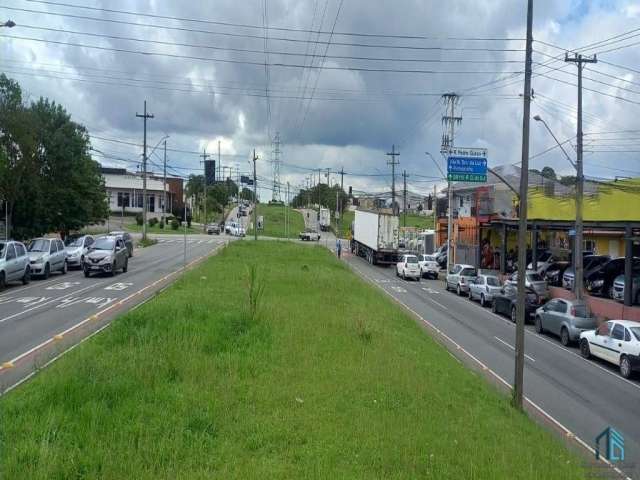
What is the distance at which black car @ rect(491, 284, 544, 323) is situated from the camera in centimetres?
3197

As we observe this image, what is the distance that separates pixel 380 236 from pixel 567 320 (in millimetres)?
33289

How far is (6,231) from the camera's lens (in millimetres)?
39844

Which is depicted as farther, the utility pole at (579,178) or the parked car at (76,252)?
the parked car at (76,252)

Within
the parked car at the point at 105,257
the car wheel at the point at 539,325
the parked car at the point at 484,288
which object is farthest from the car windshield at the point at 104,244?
the car wheel at the point at 539,325

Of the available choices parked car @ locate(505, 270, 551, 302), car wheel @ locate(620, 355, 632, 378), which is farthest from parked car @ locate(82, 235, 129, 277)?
car wheel @ locate(620, 355, 632, 378)

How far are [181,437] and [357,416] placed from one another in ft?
9.21

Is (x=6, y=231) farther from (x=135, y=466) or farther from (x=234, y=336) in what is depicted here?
(x=135, y=466)

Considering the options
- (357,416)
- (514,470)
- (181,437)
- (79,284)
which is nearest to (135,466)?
(181,437)

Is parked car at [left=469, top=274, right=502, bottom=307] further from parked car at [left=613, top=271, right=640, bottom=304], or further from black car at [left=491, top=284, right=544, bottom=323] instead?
parked car at [left=613, top=271, right=640, bottom=304]

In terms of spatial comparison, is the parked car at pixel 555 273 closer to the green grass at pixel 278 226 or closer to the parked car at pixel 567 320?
the parked car at pixel 567 320

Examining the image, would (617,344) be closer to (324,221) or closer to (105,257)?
(105,257)

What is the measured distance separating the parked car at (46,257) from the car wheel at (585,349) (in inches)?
954

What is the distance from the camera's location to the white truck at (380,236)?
190 ft

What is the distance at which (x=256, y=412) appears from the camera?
9.90 m
